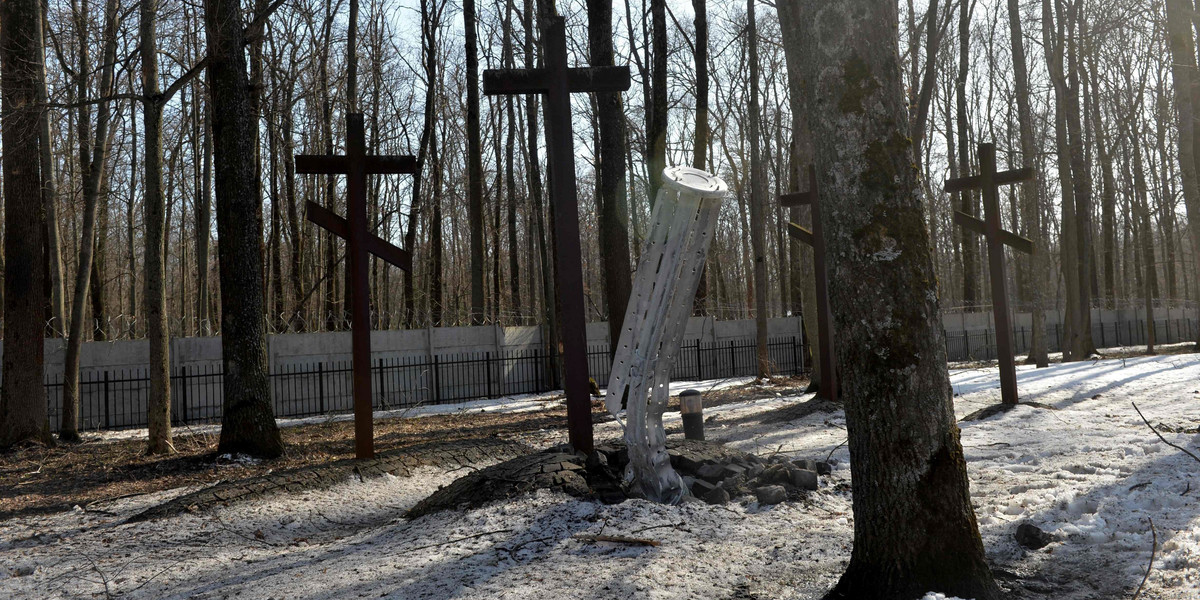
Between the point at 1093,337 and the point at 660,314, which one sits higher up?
the point at 660,314

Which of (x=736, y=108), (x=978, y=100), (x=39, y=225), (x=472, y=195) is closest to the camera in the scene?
(x=39, y=225)

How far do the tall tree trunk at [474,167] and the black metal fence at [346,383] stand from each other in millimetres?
1444

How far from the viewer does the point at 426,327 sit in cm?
1905

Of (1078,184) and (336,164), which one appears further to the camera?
(1078,184)

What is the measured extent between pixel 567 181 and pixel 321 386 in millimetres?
11866

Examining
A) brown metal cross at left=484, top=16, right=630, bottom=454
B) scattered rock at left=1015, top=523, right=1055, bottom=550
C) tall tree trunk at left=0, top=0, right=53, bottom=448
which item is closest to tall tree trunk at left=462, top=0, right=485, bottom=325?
tall tree trunk at left=0, top=0, right=53, bottom=448

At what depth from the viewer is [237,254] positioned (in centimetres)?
916

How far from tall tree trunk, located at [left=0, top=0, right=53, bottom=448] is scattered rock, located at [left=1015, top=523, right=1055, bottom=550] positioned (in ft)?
38.3

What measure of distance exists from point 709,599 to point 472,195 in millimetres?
15727

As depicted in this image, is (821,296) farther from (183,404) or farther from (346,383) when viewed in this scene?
(183,404)

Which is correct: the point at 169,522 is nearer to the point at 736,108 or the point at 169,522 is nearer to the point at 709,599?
the point at 709,599

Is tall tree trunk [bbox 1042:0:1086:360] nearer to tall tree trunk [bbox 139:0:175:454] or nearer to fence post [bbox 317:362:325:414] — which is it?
fence post [bbox 317:362:325:414]

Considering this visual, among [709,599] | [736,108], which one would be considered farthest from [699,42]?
[709,599]

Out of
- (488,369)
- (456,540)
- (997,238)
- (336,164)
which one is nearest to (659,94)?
(997,238)
